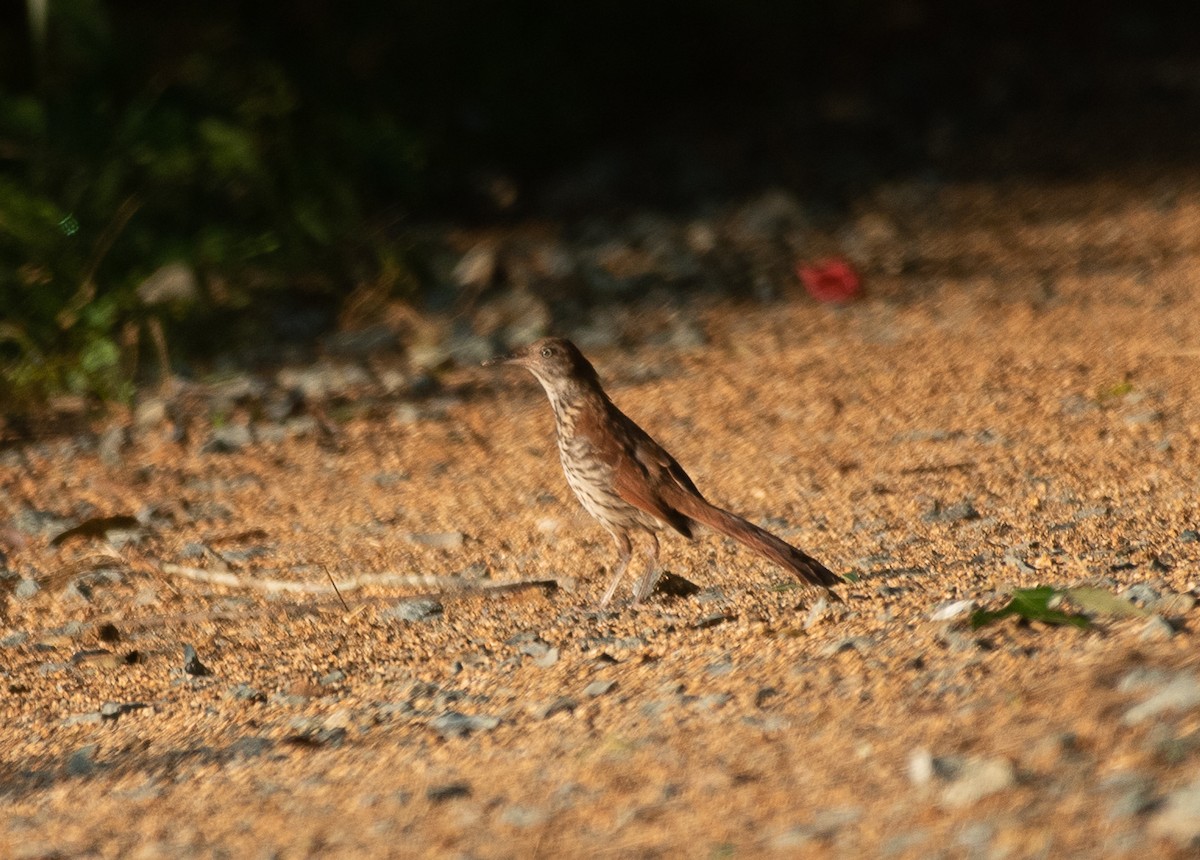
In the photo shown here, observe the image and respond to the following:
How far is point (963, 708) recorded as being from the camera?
127 inches

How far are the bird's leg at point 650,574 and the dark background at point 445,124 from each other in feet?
9.33

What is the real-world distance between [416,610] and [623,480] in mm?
678

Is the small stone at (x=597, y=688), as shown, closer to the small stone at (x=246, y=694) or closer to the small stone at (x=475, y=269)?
the small stone at (x=246, y=694)

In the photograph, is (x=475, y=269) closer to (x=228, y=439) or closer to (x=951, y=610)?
(x=228, y=439)

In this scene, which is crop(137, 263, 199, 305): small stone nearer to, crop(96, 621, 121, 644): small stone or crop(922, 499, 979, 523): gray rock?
crop(96, 621, 121, 644): small stone

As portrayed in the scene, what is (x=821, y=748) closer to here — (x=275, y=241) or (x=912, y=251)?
(x=275, y=241)

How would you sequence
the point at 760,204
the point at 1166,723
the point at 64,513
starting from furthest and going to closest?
the point at 760,204, the point at 64,513, the point at 1166,723

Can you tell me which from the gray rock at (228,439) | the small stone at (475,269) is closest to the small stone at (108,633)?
the gray rock at (228,439)

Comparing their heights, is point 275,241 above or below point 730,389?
above

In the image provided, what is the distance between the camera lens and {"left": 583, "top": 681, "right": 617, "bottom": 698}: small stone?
3.74 meters

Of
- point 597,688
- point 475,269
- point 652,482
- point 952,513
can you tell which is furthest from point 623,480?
point 475,269

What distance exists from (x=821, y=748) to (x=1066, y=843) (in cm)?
61

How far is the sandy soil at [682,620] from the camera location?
302cm

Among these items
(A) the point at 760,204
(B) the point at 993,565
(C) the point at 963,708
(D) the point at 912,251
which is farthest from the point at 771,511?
(A) the point at 760,204
